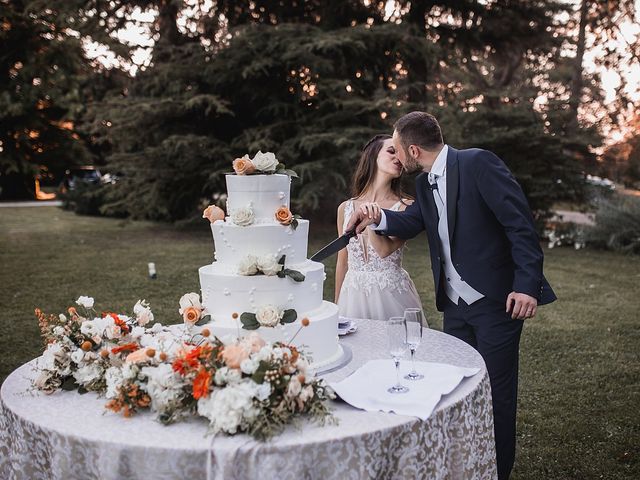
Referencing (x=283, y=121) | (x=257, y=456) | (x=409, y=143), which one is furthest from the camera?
(x=283, y=121)

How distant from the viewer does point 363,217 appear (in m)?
3.72

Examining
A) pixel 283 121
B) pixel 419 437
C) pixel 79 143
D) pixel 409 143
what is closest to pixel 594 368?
pixel 409 143

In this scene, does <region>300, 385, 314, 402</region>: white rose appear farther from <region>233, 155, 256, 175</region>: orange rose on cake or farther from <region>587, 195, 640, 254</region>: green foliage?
<region>587, 195, 640, 254</region>: green foliage

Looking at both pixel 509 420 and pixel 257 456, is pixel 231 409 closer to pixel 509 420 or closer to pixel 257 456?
pixel 257 456

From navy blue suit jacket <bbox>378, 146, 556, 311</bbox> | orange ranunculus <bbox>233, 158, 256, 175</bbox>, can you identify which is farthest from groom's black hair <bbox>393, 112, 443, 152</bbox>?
orange ranunculus <bbox>233, 158, 256, 175</bbox>

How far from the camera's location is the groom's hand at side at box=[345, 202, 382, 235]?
3.68m

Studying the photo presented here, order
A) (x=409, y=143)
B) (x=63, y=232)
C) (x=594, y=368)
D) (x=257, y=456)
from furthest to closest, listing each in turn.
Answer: (x=63, y=232), (x=594, y=368), (x=409, y=143), (x=257, y=456)

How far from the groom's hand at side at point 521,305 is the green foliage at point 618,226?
1148cm

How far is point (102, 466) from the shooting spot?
2.04m

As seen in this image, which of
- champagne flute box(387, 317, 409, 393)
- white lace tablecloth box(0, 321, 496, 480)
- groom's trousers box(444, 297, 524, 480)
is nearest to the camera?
white lace tablecloth box(0, 321, 496, 480)

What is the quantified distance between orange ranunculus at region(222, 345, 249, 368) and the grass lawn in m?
2.70

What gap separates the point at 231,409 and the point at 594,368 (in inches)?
204

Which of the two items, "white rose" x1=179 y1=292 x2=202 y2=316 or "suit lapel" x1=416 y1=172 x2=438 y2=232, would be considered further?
"suit lapel" x1=416 y1=172 x2=438 y2=232

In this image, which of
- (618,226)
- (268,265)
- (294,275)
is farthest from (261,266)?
(618,226)
